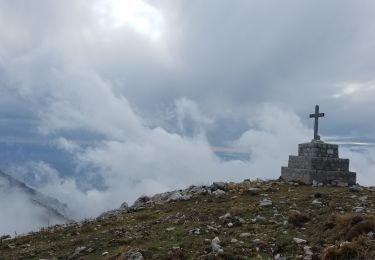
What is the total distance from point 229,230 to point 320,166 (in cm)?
1404

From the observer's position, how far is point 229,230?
1873cm

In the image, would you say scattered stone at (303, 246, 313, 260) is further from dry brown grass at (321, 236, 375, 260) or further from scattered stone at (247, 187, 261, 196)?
scattered stone at (247, 187, 261, 196)

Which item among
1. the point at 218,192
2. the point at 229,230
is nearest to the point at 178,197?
the point at 218,192

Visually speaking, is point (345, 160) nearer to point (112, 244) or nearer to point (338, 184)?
point (338, 184)

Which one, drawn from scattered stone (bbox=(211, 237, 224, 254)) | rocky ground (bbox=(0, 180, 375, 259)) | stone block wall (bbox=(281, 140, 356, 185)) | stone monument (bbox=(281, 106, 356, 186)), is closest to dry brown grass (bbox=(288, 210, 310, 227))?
rocky ground (bbox=(0, 180, 375, 259))

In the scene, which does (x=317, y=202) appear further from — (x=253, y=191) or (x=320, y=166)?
(x=320, y=166)

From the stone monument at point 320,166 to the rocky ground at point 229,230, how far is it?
2.44 m

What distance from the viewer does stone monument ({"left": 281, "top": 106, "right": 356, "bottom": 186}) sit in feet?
101

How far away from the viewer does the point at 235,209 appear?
22.4 m

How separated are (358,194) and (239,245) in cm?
1137

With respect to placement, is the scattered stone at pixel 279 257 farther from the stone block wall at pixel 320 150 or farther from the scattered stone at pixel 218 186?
the stone block wall at pixel 320 150

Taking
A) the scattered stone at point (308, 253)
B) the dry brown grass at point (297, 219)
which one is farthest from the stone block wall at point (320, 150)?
the scattered stone at point (308, 253)

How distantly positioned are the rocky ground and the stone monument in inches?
95.9

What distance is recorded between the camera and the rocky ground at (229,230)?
50.6 ft
